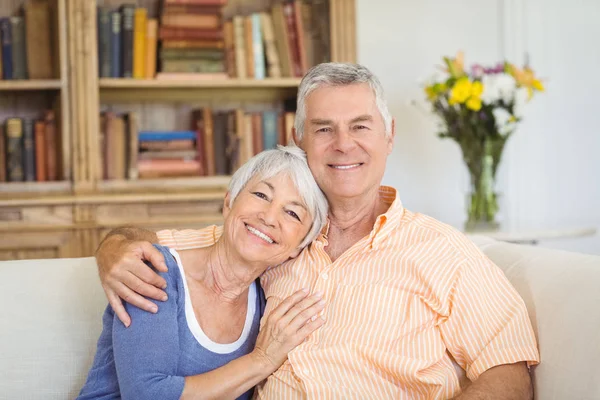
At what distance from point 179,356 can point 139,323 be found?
0.13 metres

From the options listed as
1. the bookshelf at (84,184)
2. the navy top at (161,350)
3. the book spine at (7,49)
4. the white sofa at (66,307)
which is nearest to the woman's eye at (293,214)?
the navy top at (161,350)

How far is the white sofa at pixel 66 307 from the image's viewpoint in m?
1.51

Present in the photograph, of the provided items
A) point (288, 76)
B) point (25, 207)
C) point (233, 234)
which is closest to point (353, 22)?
point (288, 76)

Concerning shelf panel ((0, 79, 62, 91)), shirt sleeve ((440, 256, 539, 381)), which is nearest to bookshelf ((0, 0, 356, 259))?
shelf panel ((0, 79, 62, 91))

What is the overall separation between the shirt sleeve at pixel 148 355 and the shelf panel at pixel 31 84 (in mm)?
1891

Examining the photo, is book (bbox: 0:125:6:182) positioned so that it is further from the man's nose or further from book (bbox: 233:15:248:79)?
the man's nose

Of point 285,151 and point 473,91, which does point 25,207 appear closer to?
point 285,151

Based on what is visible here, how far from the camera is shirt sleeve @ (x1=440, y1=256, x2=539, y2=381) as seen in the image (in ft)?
4.75

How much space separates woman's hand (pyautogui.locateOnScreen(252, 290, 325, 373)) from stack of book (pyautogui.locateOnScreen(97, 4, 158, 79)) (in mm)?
1938

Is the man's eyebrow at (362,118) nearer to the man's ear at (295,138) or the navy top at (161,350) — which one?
the man's ear at (295,138)

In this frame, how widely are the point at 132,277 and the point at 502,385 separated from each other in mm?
742

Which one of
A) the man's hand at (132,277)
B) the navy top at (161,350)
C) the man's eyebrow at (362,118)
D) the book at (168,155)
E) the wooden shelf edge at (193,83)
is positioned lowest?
the navy top at (161,350)

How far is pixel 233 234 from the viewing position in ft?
5.29

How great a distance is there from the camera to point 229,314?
164 cm
